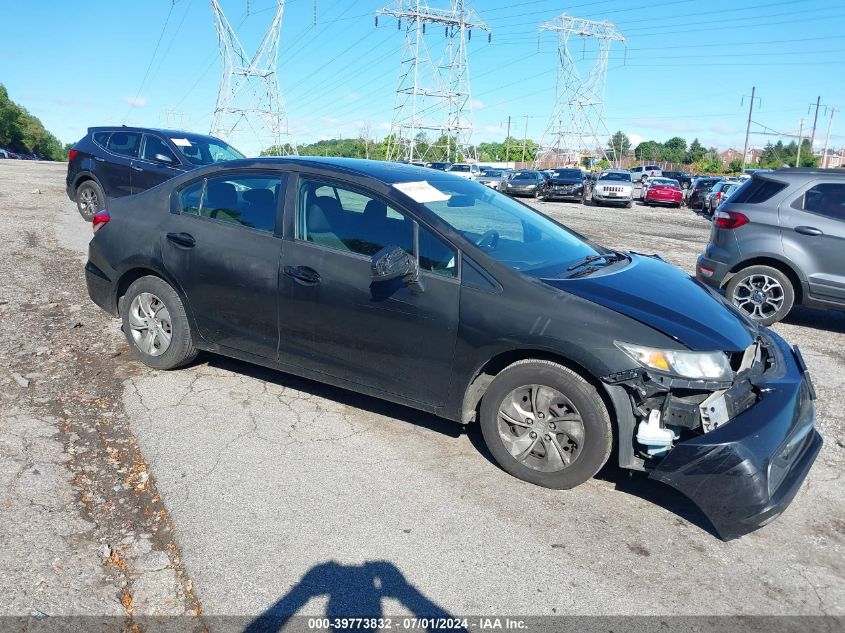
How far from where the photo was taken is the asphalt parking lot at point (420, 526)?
2.91 meters

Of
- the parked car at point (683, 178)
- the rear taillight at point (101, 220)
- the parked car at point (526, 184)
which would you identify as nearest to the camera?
the rear taillight at point (101, 220)

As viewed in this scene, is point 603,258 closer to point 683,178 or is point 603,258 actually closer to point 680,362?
point 680,362

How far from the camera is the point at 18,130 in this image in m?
84.3

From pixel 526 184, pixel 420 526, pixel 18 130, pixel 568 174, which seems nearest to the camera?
pixel 420 526

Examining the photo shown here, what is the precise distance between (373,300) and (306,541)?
4.83ft

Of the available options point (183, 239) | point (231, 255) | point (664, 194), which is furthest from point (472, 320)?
point (664, 194)

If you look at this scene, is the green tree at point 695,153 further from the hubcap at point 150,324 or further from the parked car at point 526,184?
the hubcap at point 150,324

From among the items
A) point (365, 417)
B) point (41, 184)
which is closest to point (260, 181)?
point (365, 417)

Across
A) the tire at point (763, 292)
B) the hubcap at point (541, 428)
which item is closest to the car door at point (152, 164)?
the tire at point (763, 292)

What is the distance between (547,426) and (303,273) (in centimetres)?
180

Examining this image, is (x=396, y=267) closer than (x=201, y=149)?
Yes

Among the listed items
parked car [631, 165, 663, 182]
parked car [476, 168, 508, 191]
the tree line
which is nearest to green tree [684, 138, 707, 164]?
parked car [631, 165, 663, 182]

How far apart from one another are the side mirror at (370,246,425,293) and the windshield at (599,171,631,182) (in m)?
28.1

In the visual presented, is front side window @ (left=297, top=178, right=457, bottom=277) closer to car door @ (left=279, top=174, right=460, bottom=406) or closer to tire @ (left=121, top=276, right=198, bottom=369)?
car door @ (left=279, top=174, right=460, bottom=406)
